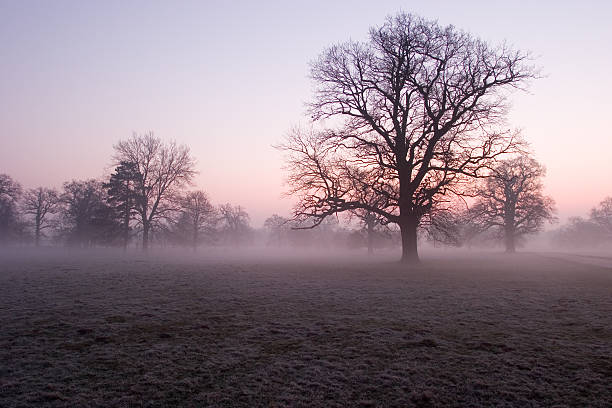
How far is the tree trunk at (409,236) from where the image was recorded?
75.0 feet

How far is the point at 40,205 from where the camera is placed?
6881 cm

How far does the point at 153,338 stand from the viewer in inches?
256

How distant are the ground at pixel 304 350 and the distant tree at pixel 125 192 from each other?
34.7m

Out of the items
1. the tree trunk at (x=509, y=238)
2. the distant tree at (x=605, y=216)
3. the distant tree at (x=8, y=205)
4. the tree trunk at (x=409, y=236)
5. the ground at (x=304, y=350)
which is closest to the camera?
the ground at (x=304, y=350)

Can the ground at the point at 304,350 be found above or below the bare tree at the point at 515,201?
below

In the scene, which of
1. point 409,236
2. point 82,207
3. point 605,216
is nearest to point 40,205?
point 82,207

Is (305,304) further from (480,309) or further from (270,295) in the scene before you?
(480,309)

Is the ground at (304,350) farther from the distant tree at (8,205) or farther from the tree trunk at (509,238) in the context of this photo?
the distant tree at (8,205)

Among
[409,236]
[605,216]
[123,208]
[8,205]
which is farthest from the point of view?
[605,216]

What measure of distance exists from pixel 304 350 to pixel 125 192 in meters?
44.5

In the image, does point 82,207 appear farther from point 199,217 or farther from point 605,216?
point 605,216

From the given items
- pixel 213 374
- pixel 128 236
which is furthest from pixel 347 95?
pixel 128 236

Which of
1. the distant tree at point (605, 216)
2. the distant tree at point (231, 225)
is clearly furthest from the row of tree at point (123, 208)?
the distant tree at point (605, 216)

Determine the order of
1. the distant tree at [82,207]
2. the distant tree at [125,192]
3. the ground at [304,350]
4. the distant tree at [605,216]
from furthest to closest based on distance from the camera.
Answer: the distant tree at [605,216] → the distant tree at [82,207] → the distant tree at [125,192] → the ground at [304,350]
